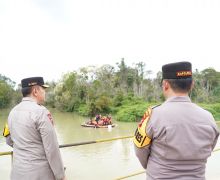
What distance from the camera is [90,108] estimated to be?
89.0 ft

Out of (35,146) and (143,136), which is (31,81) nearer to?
(35,146)

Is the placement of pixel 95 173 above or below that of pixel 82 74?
below

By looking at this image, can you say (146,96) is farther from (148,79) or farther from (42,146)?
(42,146)

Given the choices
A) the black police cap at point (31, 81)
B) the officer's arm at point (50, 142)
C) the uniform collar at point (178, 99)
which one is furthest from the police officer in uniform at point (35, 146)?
the uniform collar at point (178, 99)

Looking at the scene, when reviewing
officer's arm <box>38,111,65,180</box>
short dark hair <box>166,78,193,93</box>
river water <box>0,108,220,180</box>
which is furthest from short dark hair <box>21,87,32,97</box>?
river water <box>0,108,220,180</box>

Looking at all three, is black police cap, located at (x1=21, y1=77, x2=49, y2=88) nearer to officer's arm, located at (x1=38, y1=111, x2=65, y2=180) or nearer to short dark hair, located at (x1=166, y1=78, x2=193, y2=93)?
officer's arm, located at (x1=38, y1=111, x2=65, y2=180)

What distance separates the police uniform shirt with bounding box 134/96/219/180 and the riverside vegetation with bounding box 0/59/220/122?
1026 inches

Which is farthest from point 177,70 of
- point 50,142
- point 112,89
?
point 112,89

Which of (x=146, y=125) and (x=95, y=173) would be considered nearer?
(x=146, y=125)

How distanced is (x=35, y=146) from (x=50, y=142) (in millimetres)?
106

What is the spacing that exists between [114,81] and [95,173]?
22381 mm

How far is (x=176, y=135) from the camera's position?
54.6 inches

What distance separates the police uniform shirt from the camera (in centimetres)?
139

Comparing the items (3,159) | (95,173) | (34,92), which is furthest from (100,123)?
(34,92)
